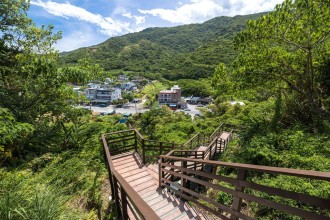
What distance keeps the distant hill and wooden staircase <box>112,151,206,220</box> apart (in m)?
42.7

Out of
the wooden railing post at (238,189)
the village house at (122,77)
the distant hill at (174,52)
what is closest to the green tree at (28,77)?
the wooden railing post at (238,189)

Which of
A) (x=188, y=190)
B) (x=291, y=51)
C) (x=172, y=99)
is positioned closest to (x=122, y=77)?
(x=172, y=99)

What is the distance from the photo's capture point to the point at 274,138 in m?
5.97

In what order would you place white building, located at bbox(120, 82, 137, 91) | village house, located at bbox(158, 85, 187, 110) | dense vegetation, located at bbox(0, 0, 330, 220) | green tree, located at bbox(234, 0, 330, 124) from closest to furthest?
dense vegetation, located at bbox(0, 0, 330, 220), green tree, located at bbox(234, 0, 330, 124), village house, located at bbox(158, 85, 187, 110), white building, located at bbox(120, 82, 137, 91)

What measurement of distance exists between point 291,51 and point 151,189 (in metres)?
8.32

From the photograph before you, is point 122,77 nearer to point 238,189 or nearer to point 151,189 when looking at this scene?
point 151,189

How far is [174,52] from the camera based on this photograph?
148 meters

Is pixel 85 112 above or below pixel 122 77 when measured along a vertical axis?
A: below

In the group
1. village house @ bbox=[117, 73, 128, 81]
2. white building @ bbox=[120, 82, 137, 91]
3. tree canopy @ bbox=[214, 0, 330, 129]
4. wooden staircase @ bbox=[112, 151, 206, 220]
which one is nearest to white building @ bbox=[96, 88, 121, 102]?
white building @ bbox=[120, 82, 137, 91]

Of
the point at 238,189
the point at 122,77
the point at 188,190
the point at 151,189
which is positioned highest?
the point at 122,77

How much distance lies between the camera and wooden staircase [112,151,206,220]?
3.40 metres

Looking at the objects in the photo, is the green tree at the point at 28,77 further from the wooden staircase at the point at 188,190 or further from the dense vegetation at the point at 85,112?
the wooden staircase at the point at 188,190

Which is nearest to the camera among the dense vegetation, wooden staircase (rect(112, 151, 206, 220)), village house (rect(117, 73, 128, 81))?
wooden staircase (rect(112, 151, 206, 220))

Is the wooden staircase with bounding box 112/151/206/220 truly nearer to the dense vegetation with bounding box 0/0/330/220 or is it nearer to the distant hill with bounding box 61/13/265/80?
the dense vegetation with bounding box 0/0/330/220
